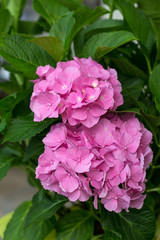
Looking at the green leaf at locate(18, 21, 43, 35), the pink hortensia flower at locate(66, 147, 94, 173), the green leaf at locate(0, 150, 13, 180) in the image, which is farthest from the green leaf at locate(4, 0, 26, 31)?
the pink hortensia flower at locate(66, 147, 94, 173)

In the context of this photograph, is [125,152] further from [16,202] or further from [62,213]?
[16,202]

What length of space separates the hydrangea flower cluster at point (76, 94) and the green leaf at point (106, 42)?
1.5 inches

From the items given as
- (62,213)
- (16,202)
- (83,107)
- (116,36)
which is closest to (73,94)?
→ (83,107)

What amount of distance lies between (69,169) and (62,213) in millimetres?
308

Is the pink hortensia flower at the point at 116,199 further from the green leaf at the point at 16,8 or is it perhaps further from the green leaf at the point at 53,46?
the green leaf at the point at 16,8

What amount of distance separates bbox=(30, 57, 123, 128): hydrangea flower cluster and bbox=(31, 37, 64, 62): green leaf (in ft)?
0.20

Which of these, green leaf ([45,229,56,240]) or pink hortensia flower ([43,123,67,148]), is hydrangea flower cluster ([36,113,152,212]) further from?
green leaf ([45,229,56,240])

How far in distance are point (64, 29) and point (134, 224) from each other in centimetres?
35

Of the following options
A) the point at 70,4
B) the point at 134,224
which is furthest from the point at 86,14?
the point at 134,224

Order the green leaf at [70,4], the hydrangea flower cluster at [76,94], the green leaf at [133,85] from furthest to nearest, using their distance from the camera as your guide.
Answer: the green leaf at [70,4], the green leaf at [133,85], the hydrangea flower cluster at [76,94]

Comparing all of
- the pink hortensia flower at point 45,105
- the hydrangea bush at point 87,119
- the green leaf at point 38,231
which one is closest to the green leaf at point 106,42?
the hydrangea bush at point 87,119

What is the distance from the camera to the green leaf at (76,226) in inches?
22.0

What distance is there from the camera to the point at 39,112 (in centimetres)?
40

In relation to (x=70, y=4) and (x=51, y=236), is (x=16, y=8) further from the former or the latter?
(x=51, y=236)
